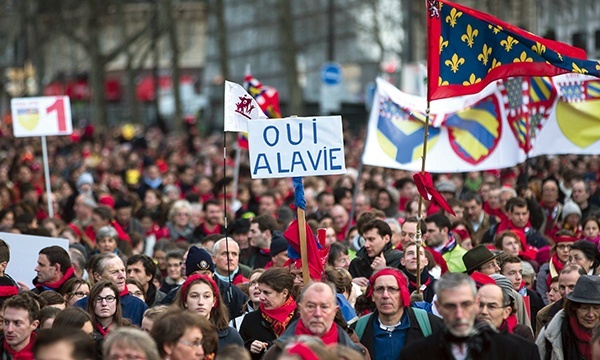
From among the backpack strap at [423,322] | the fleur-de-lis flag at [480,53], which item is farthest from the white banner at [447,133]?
the backpack strap at [423,322]

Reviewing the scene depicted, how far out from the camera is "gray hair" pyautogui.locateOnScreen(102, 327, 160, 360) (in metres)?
6.52

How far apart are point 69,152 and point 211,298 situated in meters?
27.6

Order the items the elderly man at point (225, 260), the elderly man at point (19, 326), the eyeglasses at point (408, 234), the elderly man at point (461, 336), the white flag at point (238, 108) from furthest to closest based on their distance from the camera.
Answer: the eyeglasses at point (408, 234), the elderly man at point (225, 260), the white flag at point (238, 108), the elderly man at point (19, 326), the elderly man at point (461, 336)

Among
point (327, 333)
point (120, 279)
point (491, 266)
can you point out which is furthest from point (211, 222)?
point (327, 333)

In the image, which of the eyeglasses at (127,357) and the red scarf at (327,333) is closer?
the eyeglasses at (127,357)

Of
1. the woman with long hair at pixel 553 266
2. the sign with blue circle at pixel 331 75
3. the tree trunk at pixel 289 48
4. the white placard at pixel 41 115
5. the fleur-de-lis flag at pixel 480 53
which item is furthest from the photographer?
the tree trunk at pixel 289 48

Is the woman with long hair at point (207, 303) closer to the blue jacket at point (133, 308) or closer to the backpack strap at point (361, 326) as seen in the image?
the backpack strap at point (361, 326)

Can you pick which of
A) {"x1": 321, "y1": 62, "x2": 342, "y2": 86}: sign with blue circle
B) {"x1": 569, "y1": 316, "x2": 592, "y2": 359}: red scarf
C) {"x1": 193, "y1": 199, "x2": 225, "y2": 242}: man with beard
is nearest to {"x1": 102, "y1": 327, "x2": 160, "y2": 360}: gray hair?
{"x1": 569, "y1": 316, "x2": 592, "y2": 359}: red scarf

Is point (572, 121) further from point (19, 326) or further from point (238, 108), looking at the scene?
point (19, 326)

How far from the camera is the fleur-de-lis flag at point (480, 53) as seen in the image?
10758 mm

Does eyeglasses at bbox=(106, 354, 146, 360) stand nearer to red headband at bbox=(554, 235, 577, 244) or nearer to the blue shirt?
the blue shirt

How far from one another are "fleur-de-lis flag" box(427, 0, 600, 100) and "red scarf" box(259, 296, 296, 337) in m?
2.44

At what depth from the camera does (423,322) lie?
26.8ft

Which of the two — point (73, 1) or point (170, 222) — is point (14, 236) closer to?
point (170, 222)
